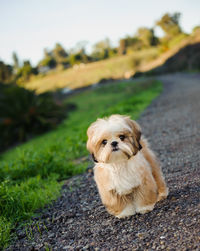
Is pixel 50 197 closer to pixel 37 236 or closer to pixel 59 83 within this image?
pixel 37 236

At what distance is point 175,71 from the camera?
39.8 m

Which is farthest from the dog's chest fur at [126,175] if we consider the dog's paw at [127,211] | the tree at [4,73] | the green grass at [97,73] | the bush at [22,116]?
the green grass at [97,73]

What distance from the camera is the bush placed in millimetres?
16750

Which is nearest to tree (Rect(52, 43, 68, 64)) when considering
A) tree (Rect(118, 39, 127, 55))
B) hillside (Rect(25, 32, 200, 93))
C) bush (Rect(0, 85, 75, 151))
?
tree (Rect(118, 39, 127, 55))

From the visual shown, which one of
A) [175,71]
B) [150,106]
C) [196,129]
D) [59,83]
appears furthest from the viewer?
[59,83]

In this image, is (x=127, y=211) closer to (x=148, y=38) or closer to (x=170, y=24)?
(x=170, y=24)

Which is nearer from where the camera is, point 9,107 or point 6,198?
point 6,198

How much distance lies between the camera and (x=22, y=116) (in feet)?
55.2

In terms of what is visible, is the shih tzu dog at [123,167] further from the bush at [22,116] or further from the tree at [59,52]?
the tree at [59,52]

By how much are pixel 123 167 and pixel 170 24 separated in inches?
2318

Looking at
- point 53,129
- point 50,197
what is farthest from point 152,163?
point 53,129

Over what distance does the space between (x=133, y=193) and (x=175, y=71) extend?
1493 inches

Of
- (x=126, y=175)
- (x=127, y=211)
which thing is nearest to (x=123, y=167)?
(x=126, y=175)

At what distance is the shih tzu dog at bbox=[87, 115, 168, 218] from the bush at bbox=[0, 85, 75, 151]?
1341 centimetres
